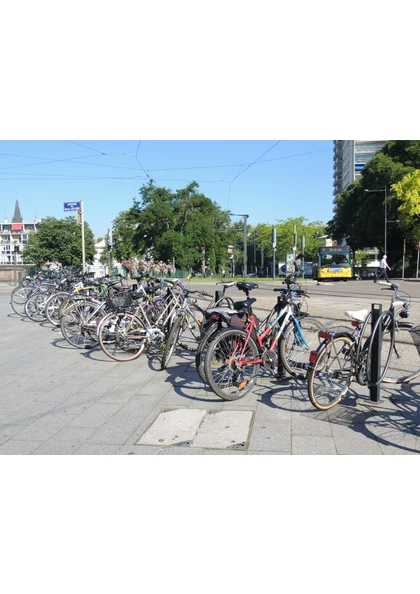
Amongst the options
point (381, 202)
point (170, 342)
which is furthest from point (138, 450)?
point (381, 202)

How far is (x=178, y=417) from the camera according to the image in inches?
176

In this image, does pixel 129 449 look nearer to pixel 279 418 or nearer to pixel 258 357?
pixel 279 418

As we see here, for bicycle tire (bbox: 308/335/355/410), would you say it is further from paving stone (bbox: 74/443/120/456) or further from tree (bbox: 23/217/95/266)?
tree (bbox: 23/217/95/266)

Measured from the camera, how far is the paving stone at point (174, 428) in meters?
3.94

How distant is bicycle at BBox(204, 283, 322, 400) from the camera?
4711 millimetres

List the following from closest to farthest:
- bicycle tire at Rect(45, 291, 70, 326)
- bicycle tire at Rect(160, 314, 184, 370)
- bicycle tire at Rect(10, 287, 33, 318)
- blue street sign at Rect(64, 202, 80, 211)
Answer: bicycle tire at Rect(160, 314, 184, 370)
bicycle tire at Rect(45, 291, 70, 326)
bicycle tire at Rect(10, 287, 33, 318)
blue street sign at Rect(64, 202, 80, 211)

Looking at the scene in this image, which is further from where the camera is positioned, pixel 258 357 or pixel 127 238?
pixel 127 238

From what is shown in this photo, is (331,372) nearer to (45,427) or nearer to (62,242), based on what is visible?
(45,427)

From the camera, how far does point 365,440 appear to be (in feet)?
12.7

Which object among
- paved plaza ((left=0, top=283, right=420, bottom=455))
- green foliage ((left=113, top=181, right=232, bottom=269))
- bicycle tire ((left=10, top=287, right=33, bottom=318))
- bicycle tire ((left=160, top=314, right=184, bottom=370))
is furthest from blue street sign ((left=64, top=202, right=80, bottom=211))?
green foliage ((left=113, top=181, right=232, bottom=269))

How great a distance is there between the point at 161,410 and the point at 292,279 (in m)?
2.15

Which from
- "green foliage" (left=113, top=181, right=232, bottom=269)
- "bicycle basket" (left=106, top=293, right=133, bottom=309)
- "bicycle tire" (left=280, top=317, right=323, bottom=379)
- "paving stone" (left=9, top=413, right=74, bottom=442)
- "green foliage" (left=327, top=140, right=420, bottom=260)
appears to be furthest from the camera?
"green foliage" (left=327, top=140, right=420, bottom=260)

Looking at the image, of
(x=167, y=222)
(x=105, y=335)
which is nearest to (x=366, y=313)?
(x=105, y=335)

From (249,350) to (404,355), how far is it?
224 centimetres
